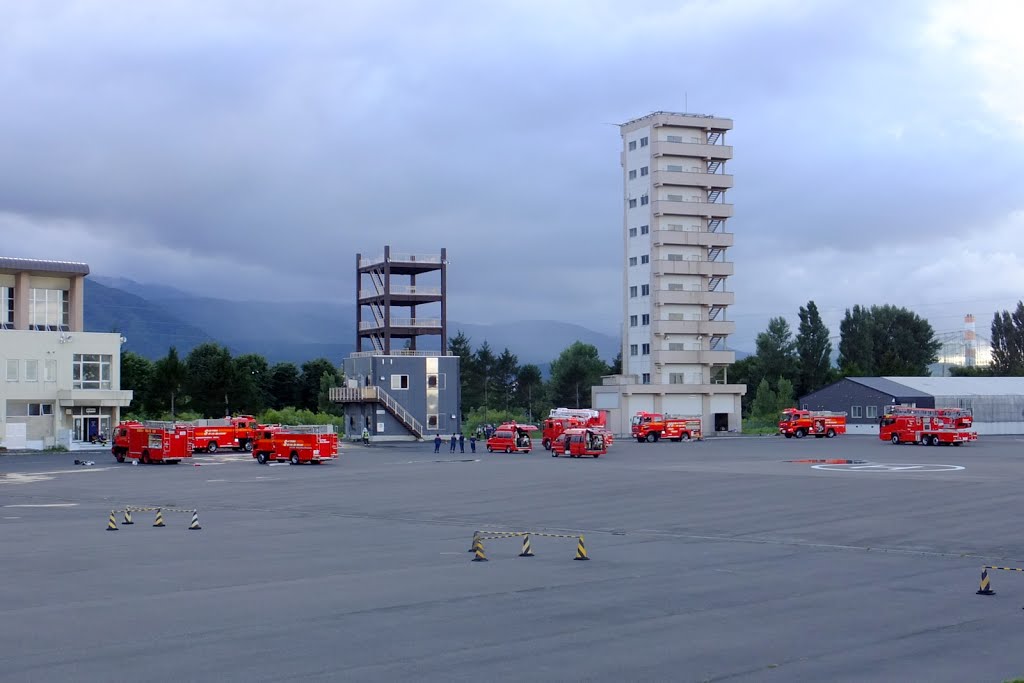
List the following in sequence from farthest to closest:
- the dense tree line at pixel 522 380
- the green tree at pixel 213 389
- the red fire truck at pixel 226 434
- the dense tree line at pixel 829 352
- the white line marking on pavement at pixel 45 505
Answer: the dense tree line at pixel 522 380, the dense tree line at pixel 829 352, the green tree at pixel 213 389, the red fire truck at pixel 226 434, the white line marking on pavement at pixel 45 505

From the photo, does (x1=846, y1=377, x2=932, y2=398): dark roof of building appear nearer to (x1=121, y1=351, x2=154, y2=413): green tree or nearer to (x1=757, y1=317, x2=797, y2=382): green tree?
(x1=757, y1=317, x2=797, y2=382): green tree

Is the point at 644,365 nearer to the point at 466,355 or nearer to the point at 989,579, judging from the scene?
the point at 466,355

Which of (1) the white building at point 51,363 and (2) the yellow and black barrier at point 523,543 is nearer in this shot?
(2) the yellow and black barrier at point 523,543

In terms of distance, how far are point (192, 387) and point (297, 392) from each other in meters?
23.6

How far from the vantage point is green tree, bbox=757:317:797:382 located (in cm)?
15375

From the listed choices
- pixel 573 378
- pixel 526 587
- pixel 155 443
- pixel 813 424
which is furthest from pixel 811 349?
pixel 526 587

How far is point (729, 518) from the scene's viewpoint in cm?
2891

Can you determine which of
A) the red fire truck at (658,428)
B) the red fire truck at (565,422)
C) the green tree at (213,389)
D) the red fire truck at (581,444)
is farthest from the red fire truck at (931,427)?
the green tree at (213,389)

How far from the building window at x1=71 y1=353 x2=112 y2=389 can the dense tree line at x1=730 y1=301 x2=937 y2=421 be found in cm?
8240

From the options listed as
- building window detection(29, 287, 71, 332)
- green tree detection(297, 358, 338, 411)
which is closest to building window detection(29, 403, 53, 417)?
building window detection(29, 287, 71, 332)

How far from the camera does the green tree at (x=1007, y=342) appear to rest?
159 meters

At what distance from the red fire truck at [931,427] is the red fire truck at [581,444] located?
24999 mm

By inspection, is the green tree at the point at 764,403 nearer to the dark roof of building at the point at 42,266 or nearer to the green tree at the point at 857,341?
the green tree at the point at 857,341

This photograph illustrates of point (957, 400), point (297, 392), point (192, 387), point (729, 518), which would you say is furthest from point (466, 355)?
point (729, 518)
